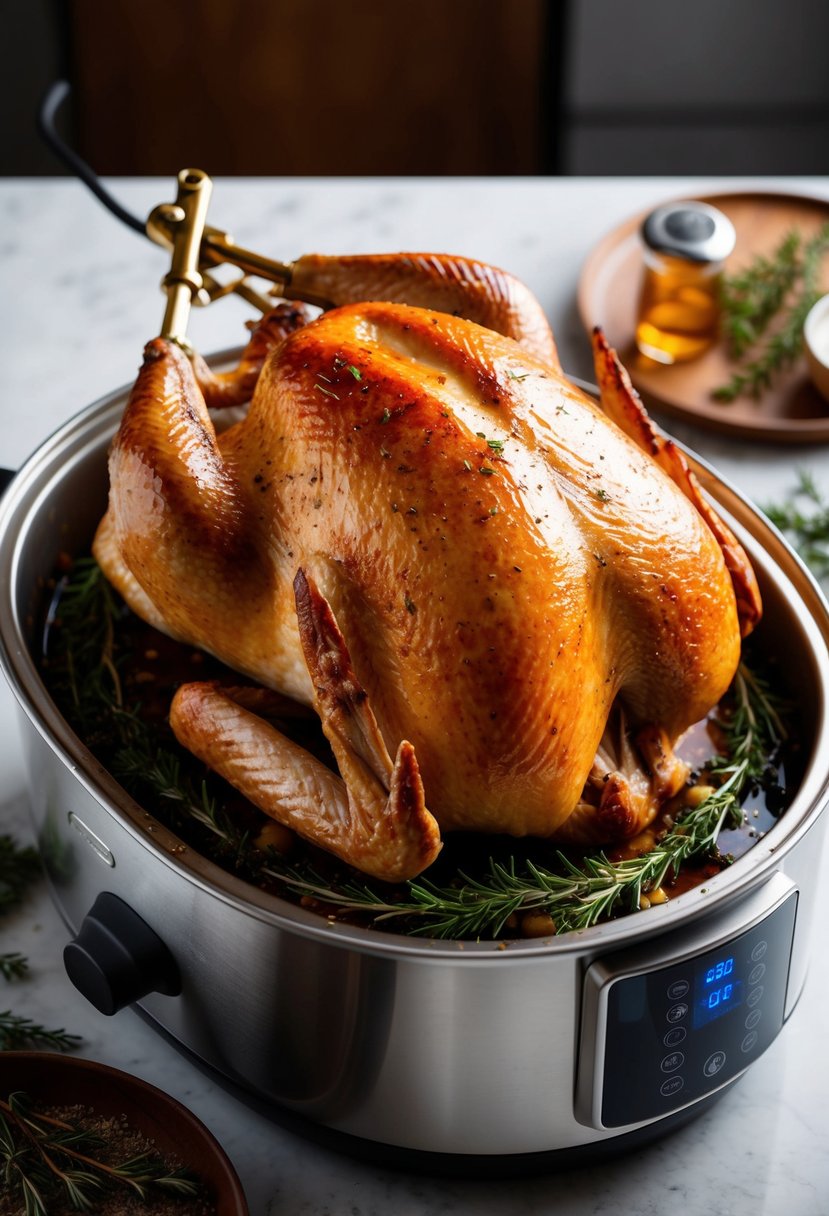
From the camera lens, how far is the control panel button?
48.2 inches

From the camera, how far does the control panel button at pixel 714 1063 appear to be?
1224 mm

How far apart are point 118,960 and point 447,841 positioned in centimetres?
33

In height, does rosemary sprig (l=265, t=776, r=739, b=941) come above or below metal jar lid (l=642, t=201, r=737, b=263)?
below

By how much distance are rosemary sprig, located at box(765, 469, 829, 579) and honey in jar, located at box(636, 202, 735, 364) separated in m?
0.32

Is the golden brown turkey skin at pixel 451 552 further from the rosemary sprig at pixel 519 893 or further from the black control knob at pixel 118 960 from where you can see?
the black control knob at pixel 118 960

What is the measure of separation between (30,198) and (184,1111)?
75.6 inches

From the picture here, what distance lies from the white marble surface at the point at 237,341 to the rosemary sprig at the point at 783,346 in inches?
3.5

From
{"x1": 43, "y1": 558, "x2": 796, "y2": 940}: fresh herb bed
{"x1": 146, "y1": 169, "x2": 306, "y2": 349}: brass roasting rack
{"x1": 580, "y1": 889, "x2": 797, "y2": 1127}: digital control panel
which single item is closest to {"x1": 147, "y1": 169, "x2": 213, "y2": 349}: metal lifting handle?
{"x1": 146, "y1": 169, "x2": 306, "y2": 349}: brass roasting rack

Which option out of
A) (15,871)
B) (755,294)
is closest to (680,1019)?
(15,871)

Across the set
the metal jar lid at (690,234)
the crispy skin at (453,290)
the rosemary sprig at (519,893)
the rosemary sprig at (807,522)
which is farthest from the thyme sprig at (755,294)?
the rosemary sprig at (519,893)

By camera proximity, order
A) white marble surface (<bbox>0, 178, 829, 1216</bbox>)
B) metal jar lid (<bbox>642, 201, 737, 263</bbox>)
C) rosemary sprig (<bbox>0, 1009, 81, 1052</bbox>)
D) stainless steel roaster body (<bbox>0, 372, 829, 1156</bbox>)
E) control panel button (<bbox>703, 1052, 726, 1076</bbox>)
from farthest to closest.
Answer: metal jar lid (<bbox>642, 201, 737, 263</bbox>) < rosemary sprig (<bbox>0, 1009, 81, 1052</bbox>) < white marble surface (<bbox>0, 178, 829, 1216</bbox>) < control panel button (<bbox>703, 1052, 726, 1076</bbox>) < stainless steel roaster body (<bbox>0, 372, 829, 1156</bbox>)

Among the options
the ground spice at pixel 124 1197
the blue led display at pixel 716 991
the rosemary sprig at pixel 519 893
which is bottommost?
the ground spice at pixel 124 1197

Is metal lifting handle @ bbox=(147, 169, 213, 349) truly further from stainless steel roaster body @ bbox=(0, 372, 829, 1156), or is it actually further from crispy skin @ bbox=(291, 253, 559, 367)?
stainless steel roaster body @ bbox=(0, 372, 829, 1156)

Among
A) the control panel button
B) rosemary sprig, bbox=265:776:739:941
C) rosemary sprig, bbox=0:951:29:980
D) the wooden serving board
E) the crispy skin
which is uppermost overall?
the wooden serving board
